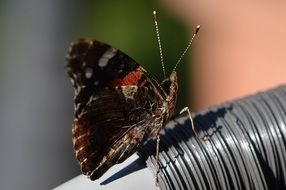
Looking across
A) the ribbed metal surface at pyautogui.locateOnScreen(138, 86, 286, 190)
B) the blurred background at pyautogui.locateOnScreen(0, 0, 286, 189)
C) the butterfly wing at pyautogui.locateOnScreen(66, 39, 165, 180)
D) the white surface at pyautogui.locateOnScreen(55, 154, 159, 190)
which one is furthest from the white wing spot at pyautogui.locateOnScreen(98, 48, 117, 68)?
the blurred background at pyautogui.locateOnScreen(0, 0, 286, 189)

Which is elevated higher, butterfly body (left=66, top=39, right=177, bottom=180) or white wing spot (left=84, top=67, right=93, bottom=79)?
white wing spot (left=84, top=67, right=93, bottom=79)

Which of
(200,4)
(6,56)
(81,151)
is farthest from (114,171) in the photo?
(200,4)

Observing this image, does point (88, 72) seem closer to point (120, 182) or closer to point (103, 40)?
point (120, 182)

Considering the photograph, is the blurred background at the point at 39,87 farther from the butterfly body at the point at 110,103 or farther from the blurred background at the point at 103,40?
the butterfly body at the point at 110,103

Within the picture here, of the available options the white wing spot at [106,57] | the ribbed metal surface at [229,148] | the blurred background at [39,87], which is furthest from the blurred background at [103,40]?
the ribbed metal surface at [229,148]

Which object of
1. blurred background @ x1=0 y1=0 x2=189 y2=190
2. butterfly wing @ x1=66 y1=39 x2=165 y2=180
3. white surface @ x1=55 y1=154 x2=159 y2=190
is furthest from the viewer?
blurred background @ x1=0 y1=0 x2=189 y2=190

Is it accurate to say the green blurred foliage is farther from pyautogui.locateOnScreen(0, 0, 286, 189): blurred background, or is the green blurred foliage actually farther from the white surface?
the white surface
